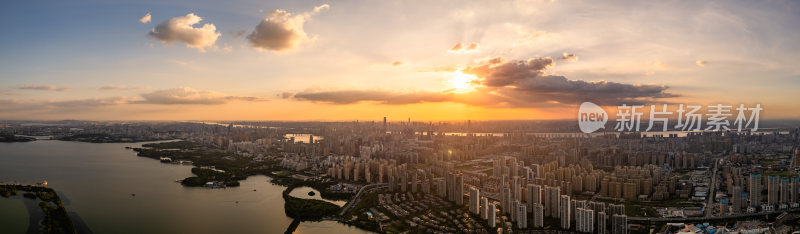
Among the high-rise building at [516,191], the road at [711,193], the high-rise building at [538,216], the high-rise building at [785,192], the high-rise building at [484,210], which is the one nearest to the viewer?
the high-rise building at [538,216]

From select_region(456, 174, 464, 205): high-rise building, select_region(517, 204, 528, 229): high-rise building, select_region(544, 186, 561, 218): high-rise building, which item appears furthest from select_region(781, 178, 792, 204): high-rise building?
select_region(456, 174, 464, 205): high-rise building

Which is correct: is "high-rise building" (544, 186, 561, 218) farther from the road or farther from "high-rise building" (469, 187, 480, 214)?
the road

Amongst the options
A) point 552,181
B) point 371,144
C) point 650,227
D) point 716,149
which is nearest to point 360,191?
point 552,181

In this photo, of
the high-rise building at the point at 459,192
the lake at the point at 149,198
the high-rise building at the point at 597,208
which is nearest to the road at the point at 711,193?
the high-rise building at the point at 597,208

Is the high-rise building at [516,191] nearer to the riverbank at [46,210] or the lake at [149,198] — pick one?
the lake at [149,198]

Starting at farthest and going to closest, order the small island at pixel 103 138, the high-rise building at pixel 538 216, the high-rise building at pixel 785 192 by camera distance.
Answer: the small island at pixel 103 138
the high-rise building at pixel 785 192
the high-rise building at pixel 538 216

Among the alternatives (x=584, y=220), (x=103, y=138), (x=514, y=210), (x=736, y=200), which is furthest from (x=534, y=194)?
(x=103, y=138)

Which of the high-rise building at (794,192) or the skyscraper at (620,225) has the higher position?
the high-rise building at (794,192)

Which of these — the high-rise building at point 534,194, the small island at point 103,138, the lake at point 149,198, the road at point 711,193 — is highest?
the small island at point 103,138

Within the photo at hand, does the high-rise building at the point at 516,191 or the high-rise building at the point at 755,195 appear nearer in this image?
the high-rise building at the point at 755,195
